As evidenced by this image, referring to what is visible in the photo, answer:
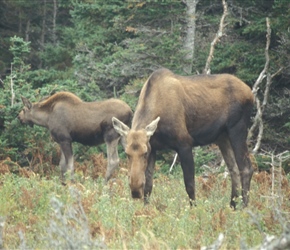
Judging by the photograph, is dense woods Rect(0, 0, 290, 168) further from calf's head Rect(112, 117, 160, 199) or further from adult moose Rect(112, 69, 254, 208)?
calf's head Rect(112, 117, 160, 199)

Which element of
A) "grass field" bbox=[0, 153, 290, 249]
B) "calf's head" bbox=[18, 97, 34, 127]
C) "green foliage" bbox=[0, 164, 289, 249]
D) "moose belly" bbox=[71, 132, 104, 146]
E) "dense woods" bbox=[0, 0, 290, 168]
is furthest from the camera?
"dense woods" bbox=[0, 0, 290, 168]

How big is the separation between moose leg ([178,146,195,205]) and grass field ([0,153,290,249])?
18 cm

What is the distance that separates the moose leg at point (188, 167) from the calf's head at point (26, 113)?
6.29 metres

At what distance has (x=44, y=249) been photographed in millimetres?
8484

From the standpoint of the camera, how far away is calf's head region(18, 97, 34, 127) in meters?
17.7

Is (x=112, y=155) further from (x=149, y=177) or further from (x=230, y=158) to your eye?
(x=149, y=177)

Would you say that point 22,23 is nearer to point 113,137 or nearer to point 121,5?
point 121,5

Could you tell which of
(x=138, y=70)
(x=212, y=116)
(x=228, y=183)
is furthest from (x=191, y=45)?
(x=212, y=116)

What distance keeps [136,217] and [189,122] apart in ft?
8.48

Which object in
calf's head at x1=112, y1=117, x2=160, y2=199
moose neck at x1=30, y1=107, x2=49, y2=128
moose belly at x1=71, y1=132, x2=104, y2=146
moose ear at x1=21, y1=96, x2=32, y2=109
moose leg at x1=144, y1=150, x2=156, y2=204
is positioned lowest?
moose belly at x1=71, y1=132, x2=104, y2=146

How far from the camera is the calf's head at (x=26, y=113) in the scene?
17734 mm

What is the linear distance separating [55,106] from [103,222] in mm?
7350

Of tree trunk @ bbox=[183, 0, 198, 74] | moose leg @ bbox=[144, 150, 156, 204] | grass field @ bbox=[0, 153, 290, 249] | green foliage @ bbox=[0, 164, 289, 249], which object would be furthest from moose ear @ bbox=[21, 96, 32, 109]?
moose leg @ bbox=[144, 150, 156, 204]

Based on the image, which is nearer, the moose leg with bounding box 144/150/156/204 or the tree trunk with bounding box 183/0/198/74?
the moose leg with bounding box 144/150/156/204
